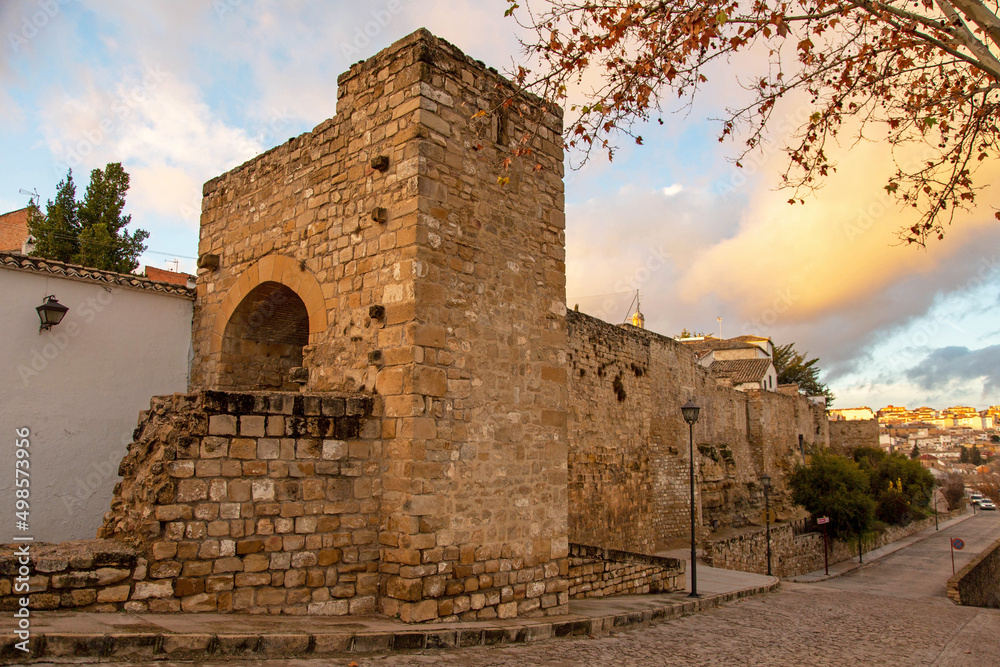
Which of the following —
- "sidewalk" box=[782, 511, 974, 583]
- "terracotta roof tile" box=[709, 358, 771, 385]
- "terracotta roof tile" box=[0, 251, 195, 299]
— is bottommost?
"sidewalk" box=[782, 511, 974, 583]

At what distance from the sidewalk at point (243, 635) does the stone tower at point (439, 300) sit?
1.13 ft

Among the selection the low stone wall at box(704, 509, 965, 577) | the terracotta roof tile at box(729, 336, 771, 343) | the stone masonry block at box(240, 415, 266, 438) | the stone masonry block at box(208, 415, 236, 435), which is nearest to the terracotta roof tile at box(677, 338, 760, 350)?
the terracotta roof tile at box(729, 336, 771, 343)

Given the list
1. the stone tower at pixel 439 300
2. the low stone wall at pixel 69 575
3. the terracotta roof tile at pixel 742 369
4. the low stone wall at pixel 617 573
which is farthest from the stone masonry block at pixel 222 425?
the terracotta roof tile at pixel 742 369

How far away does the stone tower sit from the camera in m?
5.93

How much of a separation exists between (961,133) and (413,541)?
18.4ft

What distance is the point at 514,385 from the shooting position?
22.4 feet

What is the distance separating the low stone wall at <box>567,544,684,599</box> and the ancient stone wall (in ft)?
119

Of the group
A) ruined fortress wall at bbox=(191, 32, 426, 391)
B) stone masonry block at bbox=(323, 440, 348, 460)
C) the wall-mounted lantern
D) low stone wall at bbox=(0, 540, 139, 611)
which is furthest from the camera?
the wall-mounted lantern

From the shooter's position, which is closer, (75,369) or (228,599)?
(228,599)

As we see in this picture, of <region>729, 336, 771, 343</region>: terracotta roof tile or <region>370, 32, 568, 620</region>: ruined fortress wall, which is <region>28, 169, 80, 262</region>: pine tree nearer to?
<region>370, 32, 568, 620</region>: ruined fortress wall

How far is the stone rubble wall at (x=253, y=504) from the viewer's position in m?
5.00

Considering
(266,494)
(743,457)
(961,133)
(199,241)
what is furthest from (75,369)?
(743,457)

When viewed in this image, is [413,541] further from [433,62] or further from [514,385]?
[433,62]

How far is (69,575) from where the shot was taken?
455 cm
